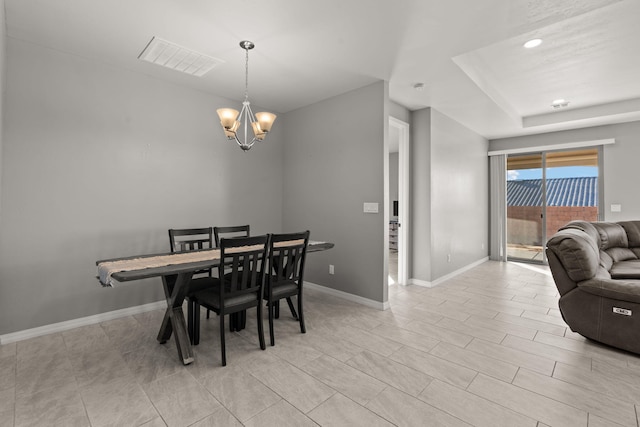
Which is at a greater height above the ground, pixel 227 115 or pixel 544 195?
pixel 227 115

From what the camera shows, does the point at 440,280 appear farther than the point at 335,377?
Yes

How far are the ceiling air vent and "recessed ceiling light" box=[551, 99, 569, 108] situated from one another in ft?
15.9

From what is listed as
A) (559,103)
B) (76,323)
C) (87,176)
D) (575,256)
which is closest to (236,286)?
(76,323)

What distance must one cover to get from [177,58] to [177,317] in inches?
94.4

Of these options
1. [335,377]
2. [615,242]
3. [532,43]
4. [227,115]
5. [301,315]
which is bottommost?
[335,377]

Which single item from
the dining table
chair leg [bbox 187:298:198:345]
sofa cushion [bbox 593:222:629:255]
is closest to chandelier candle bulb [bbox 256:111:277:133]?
the dining table

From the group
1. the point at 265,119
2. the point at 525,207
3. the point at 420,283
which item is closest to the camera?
the point at 265,119

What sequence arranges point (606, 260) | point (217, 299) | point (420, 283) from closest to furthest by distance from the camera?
point (217, 299)
point (606, 260)
point (420, 283)

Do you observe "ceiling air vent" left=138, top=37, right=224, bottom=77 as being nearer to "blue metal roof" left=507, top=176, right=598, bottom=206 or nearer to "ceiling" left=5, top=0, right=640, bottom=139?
"ceiling" left=5, top=0, right=640, bottom=139

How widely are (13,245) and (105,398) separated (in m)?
1.75

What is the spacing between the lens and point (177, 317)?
7.79ft

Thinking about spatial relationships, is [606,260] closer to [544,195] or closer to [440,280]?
[440,280]

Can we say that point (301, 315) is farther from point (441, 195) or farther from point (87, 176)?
point (441, 195)

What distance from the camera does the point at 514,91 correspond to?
13.7 feet
